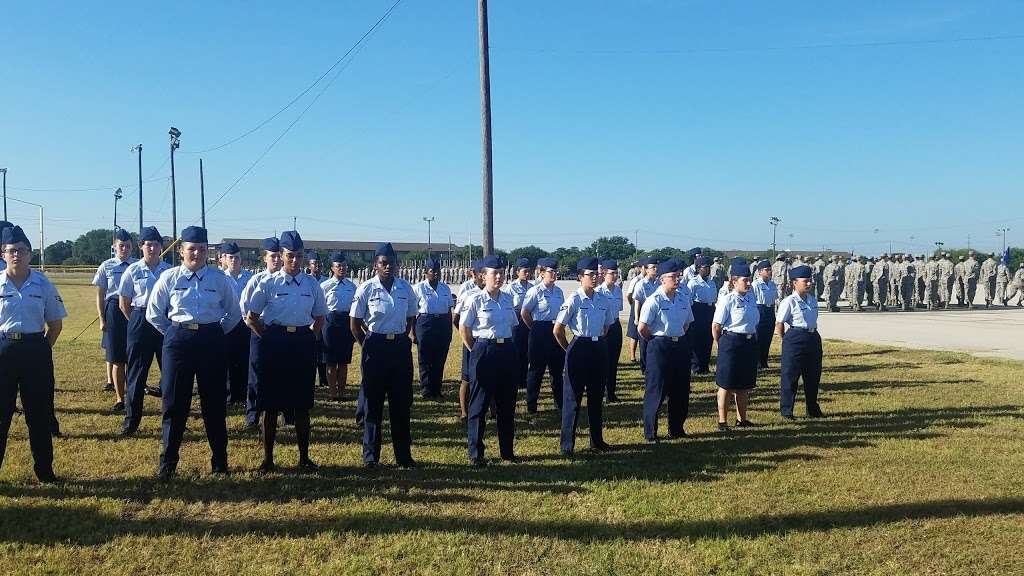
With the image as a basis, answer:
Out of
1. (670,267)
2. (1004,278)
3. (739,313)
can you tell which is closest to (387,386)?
(670,267)

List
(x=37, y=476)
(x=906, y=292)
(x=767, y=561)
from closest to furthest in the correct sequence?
(x=767, y=561)
(x=37, y=476)
(x=906, y=292)

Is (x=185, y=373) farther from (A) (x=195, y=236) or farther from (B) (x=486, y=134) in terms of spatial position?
(B) (x=486, y=134)

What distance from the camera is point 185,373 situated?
5625 mm

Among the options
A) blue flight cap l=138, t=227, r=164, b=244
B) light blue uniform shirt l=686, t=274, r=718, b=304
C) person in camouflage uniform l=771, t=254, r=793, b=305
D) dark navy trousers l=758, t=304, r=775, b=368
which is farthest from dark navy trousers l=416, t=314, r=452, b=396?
person in camouflage uniform l=771, t=254, r=793, b=305

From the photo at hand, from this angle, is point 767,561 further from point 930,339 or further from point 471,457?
point 930,339

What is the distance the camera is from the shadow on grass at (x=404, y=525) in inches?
178

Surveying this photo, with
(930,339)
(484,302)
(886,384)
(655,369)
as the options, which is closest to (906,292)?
(930,339)

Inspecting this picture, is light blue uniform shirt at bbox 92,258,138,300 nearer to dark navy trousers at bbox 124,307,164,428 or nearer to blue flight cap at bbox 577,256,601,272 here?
dark navy trousers at bbox 124,307,164,428

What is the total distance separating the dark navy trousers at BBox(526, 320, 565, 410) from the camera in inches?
352

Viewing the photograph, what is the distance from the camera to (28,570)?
3.93 meters

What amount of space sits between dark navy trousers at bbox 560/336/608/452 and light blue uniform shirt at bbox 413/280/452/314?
120 inches

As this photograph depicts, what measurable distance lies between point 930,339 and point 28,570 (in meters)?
17.9

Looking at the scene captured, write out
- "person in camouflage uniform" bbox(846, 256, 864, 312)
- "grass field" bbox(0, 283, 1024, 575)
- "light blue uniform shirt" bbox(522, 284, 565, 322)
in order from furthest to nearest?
"person in camouflage uniform" bbox(846, 256, 864, 312) → "light blue uniform shirt" bbox(522, 284, 565, 322) → "grass field" bbox(0, 283, 1024, 575)

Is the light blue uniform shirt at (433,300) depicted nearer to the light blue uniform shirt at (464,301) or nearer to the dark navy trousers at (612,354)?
the light blue uniform shirt at (464,301)
